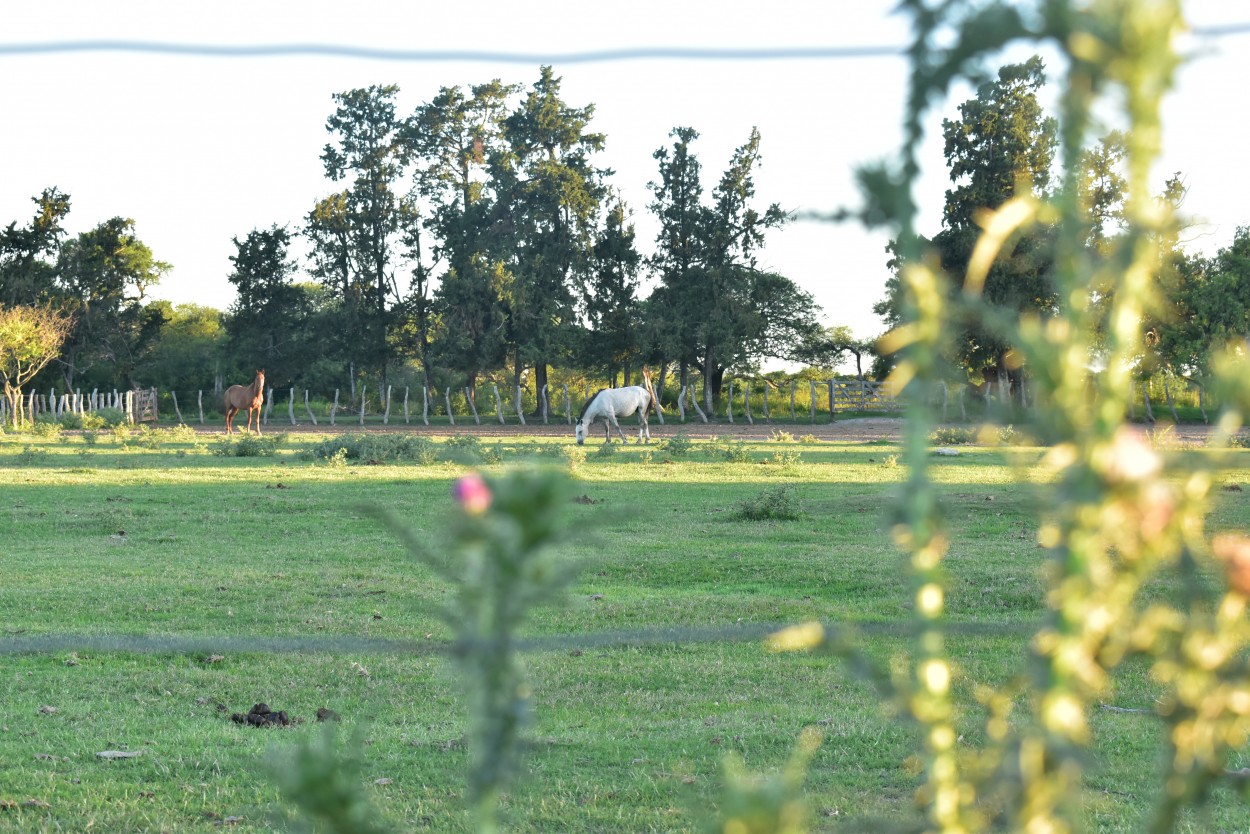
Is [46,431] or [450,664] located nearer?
[450,664]

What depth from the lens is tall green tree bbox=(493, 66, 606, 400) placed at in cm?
4356

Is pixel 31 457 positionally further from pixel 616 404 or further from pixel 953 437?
pixel 953 437

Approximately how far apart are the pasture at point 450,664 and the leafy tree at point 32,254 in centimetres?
3405

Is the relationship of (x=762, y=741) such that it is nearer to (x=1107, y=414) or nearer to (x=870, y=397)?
(x=1107, y=414)

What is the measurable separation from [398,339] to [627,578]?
128ft

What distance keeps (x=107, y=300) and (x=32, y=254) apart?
3186 millimetres

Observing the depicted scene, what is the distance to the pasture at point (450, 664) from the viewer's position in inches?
189

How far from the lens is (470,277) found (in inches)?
1702

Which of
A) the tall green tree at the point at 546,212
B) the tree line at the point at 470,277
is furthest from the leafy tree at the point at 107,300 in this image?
the tall green tree at the point at 546,212

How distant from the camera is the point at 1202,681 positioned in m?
0.64

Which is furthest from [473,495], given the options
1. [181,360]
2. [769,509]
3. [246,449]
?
[181,360]

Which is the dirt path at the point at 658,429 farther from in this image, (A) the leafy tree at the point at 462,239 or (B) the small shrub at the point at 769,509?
(B) the small shrub at the point at 769,509

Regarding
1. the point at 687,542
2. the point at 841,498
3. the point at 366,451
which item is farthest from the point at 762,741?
the point at 366,451

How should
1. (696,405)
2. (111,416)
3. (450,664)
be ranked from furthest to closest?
(696,405), (111,416), (450,664)
